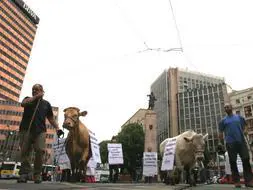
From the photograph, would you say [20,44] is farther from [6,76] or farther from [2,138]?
[2,138]

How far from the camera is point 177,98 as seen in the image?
96312 millimetres

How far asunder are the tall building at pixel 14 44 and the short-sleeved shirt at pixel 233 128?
122 metres

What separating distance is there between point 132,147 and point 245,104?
93.4ft

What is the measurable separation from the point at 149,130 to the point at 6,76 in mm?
108589

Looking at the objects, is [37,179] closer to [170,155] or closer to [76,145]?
[76,145]

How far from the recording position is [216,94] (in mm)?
91000

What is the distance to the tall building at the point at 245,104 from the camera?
6417 cm

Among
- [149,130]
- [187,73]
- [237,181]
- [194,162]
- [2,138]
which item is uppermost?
[187,73]

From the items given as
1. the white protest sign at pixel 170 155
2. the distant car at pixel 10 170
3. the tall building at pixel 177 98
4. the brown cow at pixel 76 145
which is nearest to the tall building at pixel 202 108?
the tall building at pixel 177 98

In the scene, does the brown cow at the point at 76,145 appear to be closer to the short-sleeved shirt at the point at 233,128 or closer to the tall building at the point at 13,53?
the short-sleeved shirt at the point at 233,128

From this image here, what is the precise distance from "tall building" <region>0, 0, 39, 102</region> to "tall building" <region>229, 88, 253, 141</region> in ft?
297

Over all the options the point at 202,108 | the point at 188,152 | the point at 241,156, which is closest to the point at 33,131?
the point at 241,156

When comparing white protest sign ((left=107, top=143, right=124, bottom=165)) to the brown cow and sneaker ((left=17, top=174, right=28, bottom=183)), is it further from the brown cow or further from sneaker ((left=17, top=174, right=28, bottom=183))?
sneaker ((left=17, top=174, right=28, bottom=183))

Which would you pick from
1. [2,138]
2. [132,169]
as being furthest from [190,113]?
[2,138]
